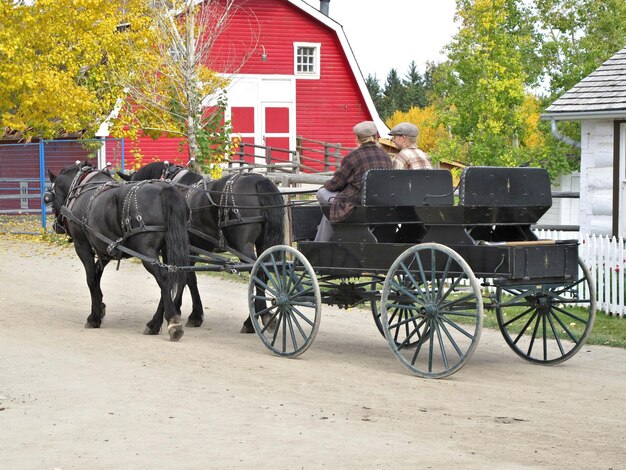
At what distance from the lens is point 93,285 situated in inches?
528

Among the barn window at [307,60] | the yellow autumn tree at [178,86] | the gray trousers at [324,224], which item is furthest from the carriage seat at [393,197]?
the barn window at [307,60]

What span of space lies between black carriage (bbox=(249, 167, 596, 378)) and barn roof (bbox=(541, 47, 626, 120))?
6.76 m

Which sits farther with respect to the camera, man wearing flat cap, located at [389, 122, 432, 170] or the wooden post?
the wooden post

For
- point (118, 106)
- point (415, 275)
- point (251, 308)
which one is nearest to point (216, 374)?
point (251, 308)

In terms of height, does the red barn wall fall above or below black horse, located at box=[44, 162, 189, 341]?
above

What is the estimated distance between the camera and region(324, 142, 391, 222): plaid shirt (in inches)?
425

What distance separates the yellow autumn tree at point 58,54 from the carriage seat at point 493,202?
63.2 feet

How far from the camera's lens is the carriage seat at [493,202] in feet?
32.0

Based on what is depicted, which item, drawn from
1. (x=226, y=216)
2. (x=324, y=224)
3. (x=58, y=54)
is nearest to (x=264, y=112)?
(x=58, y=54)

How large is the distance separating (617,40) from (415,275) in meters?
31.4

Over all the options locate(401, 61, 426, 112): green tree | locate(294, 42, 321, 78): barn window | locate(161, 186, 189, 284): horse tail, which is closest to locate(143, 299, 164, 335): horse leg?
locate(161, 186, 189, 284): horse tail

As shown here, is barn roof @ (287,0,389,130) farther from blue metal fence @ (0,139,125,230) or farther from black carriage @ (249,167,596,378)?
black carriage @ (249,167,596,378)

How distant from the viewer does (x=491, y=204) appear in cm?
986

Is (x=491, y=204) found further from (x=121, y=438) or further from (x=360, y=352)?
(x=121, y=438)
